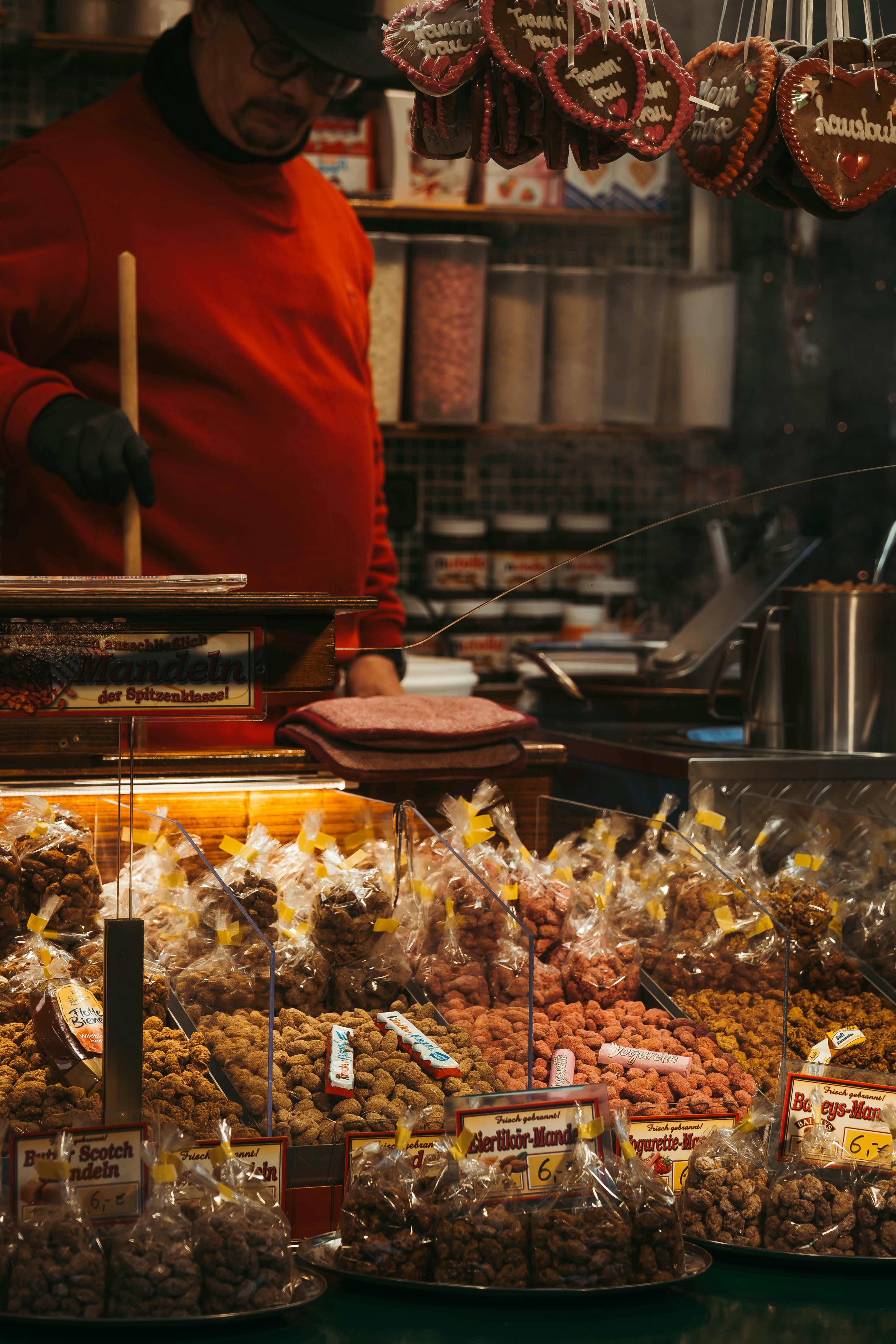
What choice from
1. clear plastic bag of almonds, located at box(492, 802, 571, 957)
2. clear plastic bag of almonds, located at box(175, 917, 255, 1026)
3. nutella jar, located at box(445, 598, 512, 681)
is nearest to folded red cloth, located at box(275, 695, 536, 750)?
clear plastic bag of almonds, located at box(492, 802, 571, 957)

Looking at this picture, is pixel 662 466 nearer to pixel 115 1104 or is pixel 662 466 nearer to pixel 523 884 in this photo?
pixel 523 884

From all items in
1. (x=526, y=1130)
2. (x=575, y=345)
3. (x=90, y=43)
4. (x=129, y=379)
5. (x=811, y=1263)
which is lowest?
(x=811, y=1263)

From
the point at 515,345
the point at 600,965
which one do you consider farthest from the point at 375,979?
the point at 515,345

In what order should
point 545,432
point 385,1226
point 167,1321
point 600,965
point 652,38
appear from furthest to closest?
point 545,432
point 600,965
point 652,38
point 385,1226
point 167,1321

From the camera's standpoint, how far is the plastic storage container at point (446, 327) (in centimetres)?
327

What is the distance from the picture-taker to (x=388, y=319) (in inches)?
128

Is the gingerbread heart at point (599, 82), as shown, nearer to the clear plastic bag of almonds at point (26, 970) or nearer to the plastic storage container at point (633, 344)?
the clear plastic bag of almonds at point (26, 970)

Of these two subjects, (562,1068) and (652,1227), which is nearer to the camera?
(652,1227)

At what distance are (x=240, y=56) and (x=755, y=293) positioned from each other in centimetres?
196

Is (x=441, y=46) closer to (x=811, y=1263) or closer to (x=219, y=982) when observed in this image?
(x=219, y=982)

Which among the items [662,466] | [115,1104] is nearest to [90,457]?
[115,1104]

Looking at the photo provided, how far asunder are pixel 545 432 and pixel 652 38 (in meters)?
2.18

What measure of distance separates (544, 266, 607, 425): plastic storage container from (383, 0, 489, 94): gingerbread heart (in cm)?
216

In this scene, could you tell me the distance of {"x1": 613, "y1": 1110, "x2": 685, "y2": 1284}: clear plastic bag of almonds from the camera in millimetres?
1068
